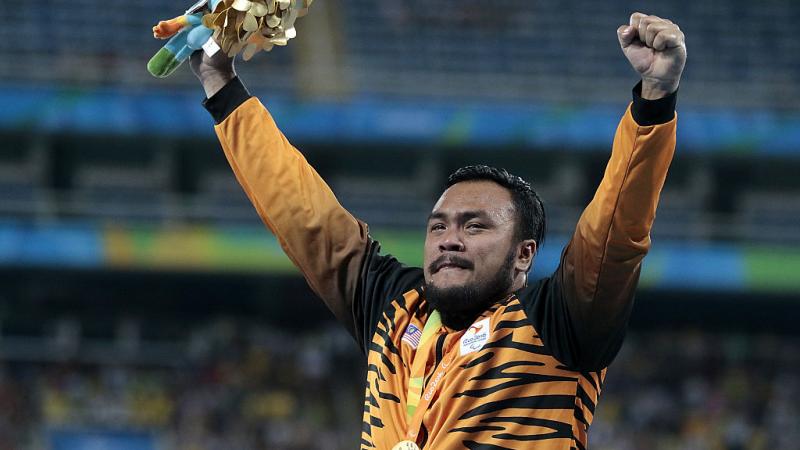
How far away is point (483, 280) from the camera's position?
3475 millimetres

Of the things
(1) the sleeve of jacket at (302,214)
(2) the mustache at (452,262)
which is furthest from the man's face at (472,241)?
(1) the sleeve of jacket at (302,214)

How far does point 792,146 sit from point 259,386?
7.30 metres

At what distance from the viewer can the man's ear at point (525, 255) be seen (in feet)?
11.7

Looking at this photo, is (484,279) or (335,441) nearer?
(484,279)

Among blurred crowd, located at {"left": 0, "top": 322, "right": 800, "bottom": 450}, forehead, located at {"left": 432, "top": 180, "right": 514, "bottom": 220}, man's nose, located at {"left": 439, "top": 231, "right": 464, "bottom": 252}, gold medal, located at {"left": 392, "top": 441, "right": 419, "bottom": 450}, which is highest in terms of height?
forehead, located at {"left": 432, "top": 180, "right": 514, "bottom": 220}

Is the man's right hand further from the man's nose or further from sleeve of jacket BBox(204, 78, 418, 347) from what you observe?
the man's nose

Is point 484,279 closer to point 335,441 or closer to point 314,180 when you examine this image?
point 314,180

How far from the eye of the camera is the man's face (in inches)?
136

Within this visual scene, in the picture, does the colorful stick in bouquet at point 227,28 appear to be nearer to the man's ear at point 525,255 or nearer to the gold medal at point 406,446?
the man's ear at point 525,255

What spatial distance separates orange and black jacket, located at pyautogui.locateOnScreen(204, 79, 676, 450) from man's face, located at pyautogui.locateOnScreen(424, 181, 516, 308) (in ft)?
0.35

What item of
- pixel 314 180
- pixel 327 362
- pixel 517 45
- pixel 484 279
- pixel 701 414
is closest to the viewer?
pixel 484 279

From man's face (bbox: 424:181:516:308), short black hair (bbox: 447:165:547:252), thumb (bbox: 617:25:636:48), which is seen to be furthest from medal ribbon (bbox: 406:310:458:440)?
thumb (bbox: 617:25:636:48)

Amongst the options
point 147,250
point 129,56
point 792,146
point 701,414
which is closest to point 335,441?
point 147,250

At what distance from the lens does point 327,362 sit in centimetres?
1591
